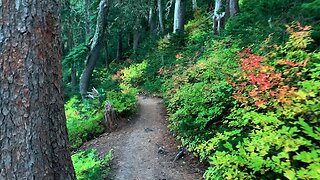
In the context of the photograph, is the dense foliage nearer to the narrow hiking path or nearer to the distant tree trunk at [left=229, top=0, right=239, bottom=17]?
the narrow hiking path

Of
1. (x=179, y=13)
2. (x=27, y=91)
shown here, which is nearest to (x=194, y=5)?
(x=179, y=13)

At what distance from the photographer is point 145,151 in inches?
290

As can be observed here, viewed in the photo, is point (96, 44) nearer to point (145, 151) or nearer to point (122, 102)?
point (122, 102)

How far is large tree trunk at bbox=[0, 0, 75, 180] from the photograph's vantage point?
8.32 ft

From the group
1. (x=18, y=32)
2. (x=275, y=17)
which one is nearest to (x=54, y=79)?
(x=18, y=32)

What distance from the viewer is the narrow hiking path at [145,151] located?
605 centimetres

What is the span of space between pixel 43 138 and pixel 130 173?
375 centimetres

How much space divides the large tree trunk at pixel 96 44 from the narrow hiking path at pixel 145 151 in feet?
12.4

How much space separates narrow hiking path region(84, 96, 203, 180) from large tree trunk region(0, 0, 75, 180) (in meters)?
3.53

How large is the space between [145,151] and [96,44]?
6775 mm

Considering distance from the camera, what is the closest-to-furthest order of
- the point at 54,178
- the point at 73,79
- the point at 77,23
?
1. the point at 54,178
2. the point at 73,79
3. the point at 77,23

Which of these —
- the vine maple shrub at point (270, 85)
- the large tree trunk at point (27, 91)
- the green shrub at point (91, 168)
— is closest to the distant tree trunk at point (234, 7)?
the vine maple shrub at point (270, 85)

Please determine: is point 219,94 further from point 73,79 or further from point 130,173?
point 73,79

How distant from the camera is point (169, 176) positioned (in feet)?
19.5
